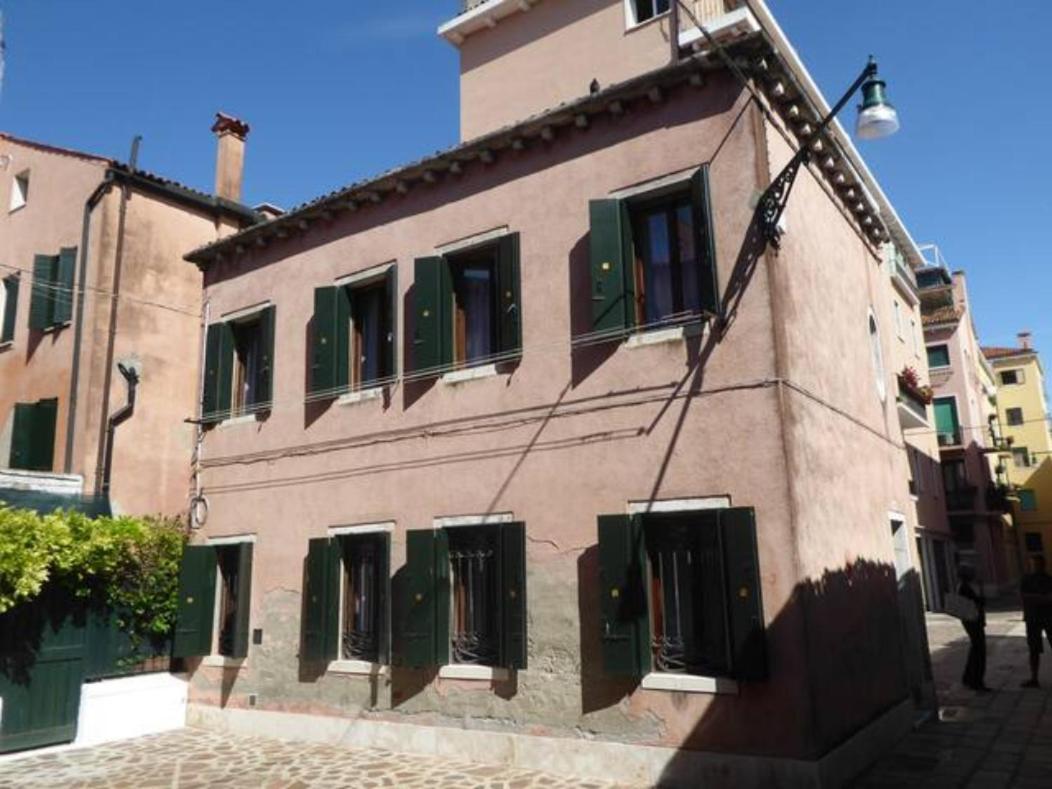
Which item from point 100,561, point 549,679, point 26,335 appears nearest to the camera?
point 549,679

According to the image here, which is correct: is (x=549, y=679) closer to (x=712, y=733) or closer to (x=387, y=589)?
(x=712, y=733)

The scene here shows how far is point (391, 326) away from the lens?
9.57 meters

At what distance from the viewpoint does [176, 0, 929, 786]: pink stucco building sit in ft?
22.2

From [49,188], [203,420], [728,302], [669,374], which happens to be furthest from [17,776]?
[49,188]

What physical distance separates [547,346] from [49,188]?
12.2m

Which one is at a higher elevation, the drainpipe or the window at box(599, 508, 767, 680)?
the drainpipe

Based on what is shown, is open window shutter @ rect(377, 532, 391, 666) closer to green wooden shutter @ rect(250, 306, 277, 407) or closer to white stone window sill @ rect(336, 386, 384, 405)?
white stone window sill @ rect(336, 386, 384, 405)

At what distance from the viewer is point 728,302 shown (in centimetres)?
711

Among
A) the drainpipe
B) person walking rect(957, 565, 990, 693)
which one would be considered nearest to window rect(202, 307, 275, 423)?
the drainpipe

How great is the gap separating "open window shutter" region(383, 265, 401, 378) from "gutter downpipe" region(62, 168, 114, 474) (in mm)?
6683

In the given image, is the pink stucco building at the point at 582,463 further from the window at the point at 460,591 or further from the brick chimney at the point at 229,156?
the brick chimney at the point at 229,156

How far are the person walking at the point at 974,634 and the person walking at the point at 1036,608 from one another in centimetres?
57

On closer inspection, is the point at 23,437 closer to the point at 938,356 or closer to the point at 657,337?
the point at 657,337

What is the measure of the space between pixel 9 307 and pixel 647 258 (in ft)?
45.4
